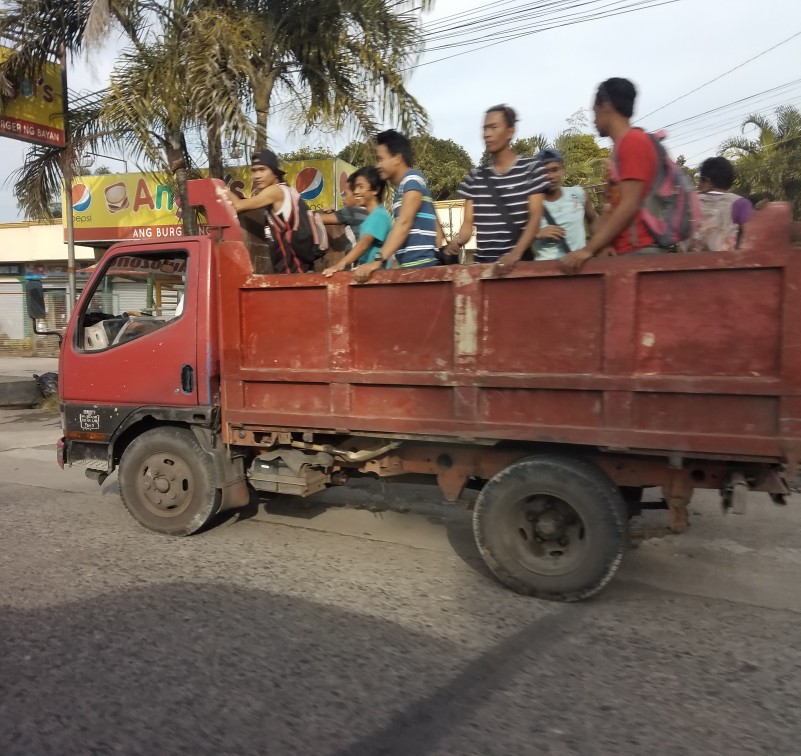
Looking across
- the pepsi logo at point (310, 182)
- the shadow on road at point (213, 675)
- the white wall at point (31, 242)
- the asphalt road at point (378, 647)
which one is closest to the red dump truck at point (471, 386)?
the asphalt road at point (378, 647)

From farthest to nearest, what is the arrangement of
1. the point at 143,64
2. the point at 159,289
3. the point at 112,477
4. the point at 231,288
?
1. the point at 143,64
2. the point at 112,477
3. the point at 159,289
4. the point at 231,288

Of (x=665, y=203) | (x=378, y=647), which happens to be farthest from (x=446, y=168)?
(x=378, y=647)

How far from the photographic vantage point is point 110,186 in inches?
578

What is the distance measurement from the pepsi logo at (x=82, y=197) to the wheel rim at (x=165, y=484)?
12.2 metres

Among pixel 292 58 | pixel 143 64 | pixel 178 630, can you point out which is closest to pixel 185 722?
pixel 178 630

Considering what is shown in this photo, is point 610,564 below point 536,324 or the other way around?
below

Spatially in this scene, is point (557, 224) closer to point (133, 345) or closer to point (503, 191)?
point (503, 191)

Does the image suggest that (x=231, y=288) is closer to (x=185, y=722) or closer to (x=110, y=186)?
(x=185, y=722)

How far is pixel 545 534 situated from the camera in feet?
12.0

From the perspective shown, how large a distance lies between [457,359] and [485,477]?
77cm

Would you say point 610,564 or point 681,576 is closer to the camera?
point 610,564

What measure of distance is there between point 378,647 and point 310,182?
1000 centimetres

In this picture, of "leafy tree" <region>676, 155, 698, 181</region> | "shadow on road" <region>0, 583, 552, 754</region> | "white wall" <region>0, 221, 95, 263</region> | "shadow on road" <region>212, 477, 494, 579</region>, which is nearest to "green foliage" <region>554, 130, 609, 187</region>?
"leafy tree" <region>676, 155, 698, 181</region>

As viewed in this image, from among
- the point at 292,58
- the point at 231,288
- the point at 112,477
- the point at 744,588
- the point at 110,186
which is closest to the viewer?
the point at 744,588
